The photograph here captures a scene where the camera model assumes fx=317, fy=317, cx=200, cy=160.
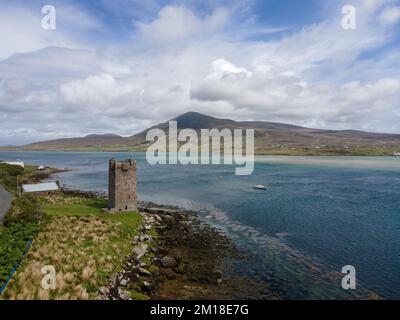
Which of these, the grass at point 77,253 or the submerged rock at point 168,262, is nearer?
the grass at point 77,253

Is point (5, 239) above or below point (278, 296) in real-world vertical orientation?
above

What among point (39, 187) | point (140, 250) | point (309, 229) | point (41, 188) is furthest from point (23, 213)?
point (309, 229)

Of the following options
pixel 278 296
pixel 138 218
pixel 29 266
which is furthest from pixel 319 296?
pixel 138 218

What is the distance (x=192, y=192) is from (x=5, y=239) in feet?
177

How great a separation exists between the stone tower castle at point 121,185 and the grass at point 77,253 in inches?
67.3

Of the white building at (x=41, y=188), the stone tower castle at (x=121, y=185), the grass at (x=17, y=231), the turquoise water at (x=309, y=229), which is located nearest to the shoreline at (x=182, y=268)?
the turquoise water at (x=309, y=229)

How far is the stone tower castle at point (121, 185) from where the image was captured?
47219mm

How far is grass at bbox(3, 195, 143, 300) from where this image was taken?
2280 centimetres

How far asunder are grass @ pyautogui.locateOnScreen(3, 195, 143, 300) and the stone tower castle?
1.71 m

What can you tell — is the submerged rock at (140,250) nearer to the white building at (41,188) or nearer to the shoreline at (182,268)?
the shoreline at (182,268)
